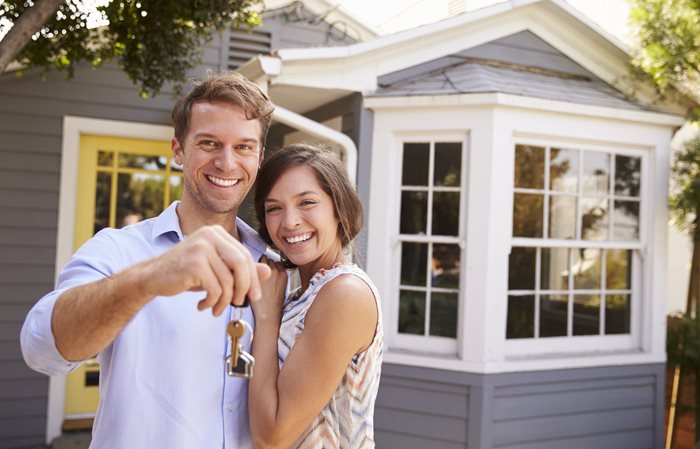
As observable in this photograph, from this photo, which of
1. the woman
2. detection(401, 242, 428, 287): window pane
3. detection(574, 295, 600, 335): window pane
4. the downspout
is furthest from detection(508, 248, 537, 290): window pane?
the woman

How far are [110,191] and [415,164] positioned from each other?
9.09ft

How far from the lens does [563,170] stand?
4.52 metres

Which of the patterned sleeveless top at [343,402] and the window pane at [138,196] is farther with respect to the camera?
the window pane at [138,196]

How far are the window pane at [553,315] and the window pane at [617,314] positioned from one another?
42 centimetres

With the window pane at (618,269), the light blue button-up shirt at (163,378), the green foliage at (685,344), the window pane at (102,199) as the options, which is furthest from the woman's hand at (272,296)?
the green foliage at (685,344)

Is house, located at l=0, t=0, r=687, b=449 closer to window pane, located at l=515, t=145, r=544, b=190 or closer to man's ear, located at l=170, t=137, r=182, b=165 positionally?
window pane, located at l=515, t=145, r=544, b=190

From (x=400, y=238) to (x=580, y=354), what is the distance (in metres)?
1.58

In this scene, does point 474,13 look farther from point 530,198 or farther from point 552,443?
point 552,443

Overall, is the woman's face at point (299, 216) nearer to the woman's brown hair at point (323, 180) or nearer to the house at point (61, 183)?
the woman's brown hair at point (323, 180)

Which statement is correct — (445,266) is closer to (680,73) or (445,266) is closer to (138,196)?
(680,73)

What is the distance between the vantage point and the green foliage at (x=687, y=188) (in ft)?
15.3

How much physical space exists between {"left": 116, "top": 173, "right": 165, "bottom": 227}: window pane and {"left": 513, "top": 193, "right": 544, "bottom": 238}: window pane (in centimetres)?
310

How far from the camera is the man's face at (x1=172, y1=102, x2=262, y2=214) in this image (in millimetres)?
1613

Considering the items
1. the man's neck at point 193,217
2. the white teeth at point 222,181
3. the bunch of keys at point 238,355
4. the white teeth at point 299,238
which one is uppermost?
the white teeth at point 222,181
